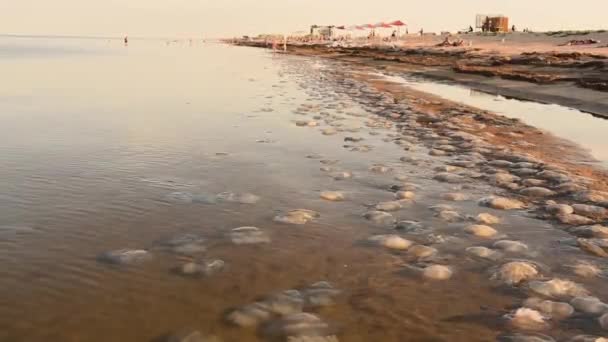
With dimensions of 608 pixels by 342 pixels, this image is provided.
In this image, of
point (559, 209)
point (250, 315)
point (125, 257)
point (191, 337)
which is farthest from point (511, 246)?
point (125, 257)

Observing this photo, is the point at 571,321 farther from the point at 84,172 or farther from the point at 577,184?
the point at 84,172

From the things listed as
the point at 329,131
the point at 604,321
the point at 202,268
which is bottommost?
the point at 604,321

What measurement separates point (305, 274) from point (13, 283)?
6.16 feet

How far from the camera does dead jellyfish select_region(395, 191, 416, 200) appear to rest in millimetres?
5254

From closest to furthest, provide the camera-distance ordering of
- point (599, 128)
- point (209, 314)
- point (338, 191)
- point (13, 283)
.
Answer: point (209, 314), point (13, 283), point (338, 191), point (599, 128)

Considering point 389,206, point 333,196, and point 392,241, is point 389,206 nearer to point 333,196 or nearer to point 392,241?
point 333,196

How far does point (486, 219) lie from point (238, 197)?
246 centimetres

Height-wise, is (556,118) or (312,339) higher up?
(556,118)

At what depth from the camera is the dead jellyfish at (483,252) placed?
384 cm

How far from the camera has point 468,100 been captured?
16500 mm

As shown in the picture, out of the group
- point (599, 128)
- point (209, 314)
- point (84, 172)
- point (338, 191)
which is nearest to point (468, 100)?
point (599, 128)

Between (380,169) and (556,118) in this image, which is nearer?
(380,169)

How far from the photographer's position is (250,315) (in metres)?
2.85

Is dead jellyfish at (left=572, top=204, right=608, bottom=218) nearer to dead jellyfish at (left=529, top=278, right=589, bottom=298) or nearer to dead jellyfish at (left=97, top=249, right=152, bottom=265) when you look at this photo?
dead jellyfish at (left=529, top=278, right=589, bottom=298)
